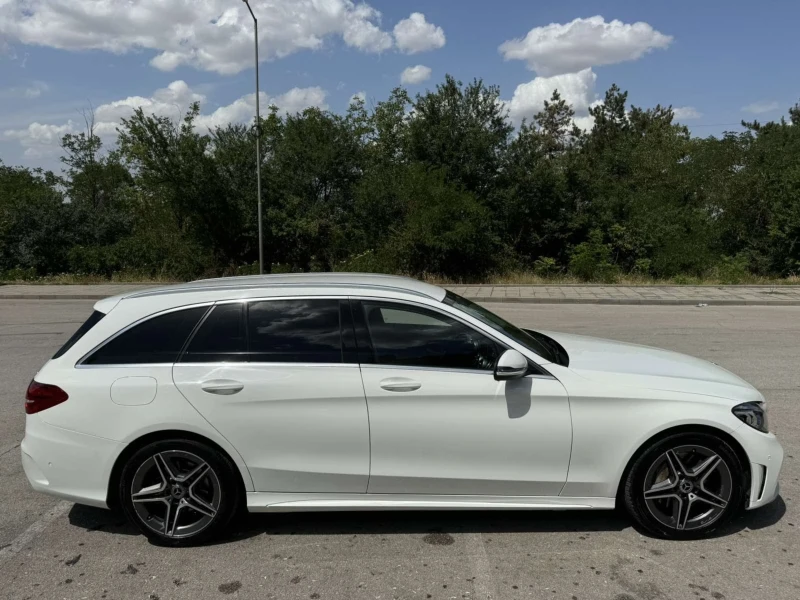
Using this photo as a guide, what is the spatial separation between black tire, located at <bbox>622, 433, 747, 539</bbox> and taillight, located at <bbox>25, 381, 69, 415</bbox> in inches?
130

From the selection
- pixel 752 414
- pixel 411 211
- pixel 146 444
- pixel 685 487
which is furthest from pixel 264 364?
pixel 411 211

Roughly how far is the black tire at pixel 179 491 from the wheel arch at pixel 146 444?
18 millimetres

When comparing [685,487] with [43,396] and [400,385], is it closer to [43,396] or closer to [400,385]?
[400,385]

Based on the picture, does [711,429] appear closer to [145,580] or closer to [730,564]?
[730,564]

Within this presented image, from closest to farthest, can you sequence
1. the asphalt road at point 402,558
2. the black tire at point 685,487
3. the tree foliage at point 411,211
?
the asphalt road at point 402,558 < the black tire at point 685,487 < the tree foliage at point 411,211

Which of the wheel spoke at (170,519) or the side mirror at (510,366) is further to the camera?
the wheel spoke at (170,519)

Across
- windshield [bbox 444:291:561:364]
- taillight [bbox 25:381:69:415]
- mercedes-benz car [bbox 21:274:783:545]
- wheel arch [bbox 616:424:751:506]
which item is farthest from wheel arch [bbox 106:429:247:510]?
wheel arch [bbox 616:424:751:506]

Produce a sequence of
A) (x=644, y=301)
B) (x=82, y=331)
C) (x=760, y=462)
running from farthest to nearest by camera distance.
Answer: (x=644, y=301)
(x=82, y=331)
(x=760, y=462)

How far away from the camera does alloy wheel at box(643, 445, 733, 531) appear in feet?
11.5

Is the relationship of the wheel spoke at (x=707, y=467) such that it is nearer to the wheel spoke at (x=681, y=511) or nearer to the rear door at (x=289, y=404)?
the wheel spoke at (x=681, y=511)

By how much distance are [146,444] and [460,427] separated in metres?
1.80

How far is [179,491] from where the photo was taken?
11.6 feet

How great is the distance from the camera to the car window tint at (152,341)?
A: 3.58 m

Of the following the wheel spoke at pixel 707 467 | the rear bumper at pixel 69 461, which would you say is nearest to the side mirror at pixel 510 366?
the wheel spoke at pixel 707 467
